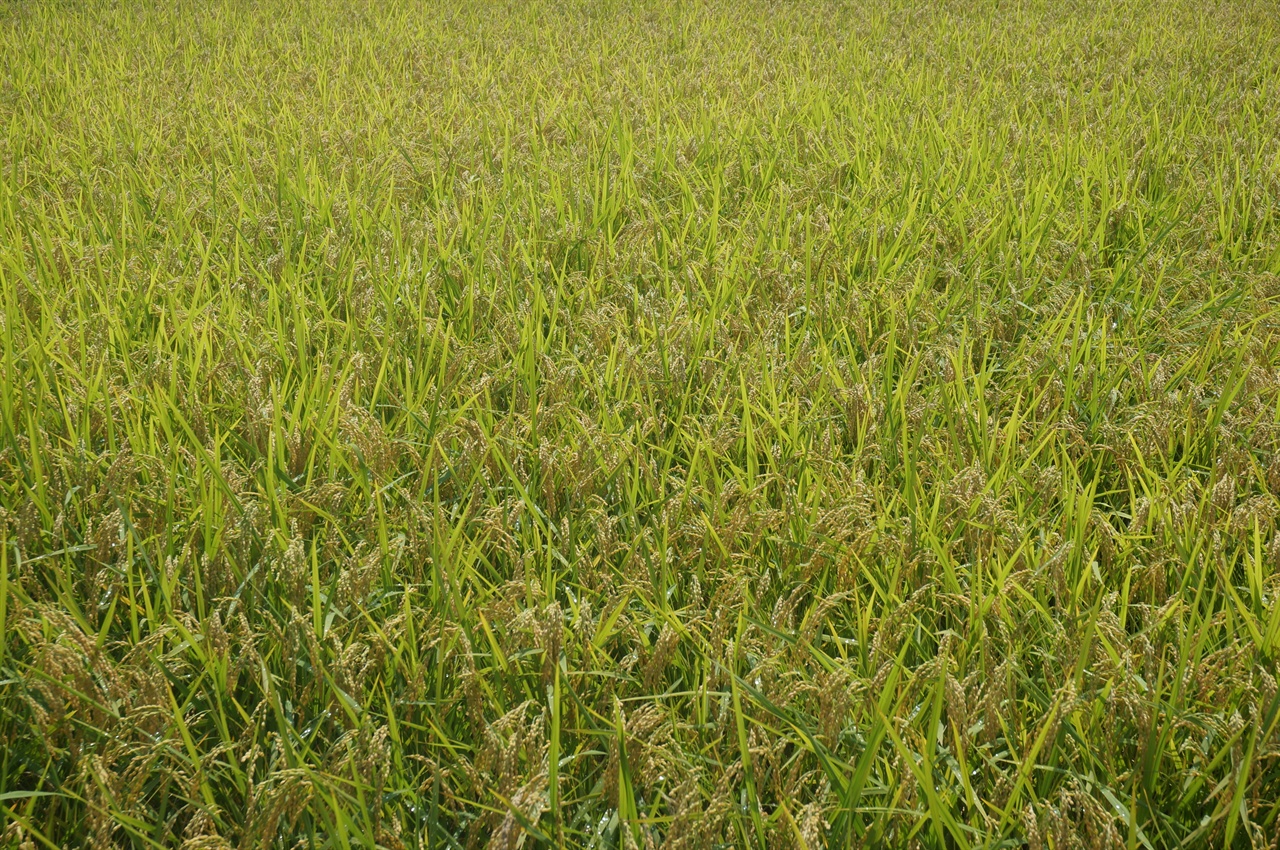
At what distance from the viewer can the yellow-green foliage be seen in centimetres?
128

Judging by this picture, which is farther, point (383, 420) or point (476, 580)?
point (383, 420)

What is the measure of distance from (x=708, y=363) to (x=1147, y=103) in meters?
4.13

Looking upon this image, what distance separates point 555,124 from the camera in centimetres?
475

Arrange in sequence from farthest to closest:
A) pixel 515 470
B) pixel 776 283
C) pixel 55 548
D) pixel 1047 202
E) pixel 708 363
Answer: pixel 1047 202 < pixel 776 283 < pixel 708 363 < pixel 515 470 < pixel 55 548

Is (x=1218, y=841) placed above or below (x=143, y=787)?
below

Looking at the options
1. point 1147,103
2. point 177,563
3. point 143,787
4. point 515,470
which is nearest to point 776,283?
point 515,470

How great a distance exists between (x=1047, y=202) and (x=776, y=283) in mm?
1348

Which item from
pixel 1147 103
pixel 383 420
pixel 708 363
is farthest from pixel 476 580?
pixel 1147 103

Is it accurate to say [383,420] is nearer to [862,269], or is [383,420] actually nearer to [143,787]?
[143,787]

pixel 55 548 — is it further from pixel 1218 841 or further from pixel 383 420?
pixel 1218 841

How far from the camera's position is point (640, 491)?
6.40 feet

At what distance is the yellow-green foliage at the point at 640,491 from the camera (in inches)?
50.4

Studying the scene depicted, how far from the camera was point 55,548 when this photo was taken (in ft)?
5.58

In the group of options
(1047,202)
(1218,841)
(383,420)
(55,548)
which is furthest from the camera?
(1047,202)
